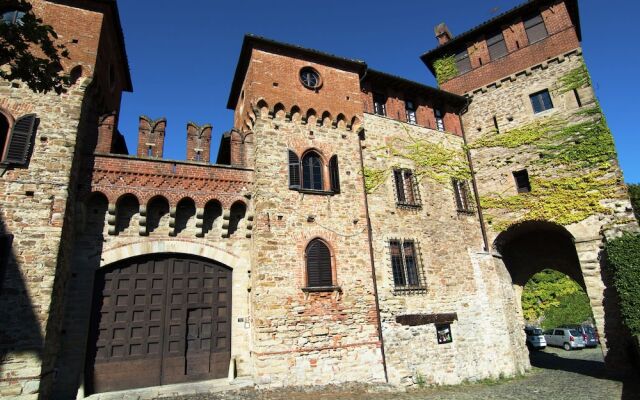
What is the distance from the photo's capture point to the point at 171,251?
1146cm

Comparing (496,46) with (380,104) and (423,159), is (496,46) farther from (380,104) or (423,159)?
(423,159)

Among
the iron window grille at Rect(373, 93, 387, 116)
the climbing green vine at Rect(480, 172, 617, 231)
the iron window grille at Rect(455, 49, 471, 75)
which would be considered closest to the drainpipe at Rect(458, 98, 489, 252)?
the climbing green vine at Rect(480, 172, 617, 231)

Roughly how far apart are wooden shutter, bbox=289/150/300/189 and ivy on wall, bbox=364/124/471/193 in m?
3.09

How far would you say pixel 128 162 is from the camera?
1129cm

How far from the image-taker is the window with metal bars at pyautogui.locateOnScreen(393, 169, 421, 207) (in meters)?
15.3

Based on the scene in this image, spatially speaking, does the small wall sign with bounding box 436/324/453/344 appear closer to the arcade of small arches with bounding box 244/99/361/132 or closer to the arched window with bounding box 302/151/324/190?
the arched window with bounding box 302/151/324/190

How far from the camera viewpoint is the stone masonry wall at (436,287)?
43.1ft

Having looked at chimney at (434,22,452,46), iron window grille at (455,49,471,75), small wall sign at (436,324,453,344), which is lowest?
small wall sign at (436,324,453,344)

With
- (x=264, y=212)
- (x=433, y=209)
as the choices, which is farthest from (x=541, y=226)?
(x=264, y=212)

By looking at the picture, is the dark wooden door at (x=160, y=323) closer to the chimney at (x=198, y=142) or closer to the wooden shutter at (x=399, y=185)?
the chimney at (x=198, y=142)

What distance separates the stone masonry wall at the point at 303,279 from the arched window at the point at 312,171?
304 mm

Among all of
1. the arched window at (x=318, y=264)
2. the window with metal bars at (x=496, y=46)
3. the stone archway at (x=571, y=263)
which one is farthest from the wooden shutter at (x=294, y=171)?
the window with metal bars at (x=496, y=46)

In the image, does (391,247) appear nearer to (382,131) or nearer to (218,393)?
(382,131)

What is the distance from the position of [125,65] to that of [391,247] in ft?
45.1
